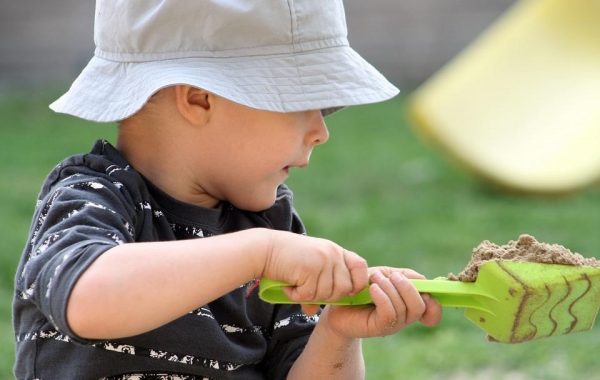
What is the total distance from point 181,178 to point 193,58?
0.21m

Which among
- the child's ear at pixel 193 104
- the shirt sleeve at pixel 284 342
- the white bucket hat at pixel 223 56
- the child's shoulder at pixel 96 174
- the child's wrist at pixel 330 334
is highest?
the white bucket hat at pixel 223 56

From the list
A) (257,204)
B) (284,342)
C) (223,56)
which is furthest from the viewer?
(284,342)

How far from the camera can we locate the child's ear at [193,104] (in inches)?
68.5

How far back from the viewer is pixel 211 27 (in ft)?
5.58

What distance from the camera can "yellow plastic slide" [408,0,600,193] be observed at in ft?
16.5

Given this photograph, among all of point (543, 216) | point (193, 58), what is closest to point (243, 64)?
point (193, 58)

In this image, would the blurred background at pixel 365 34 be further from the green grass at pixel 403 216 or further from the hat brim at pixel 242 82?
the hat brim at pixel 242 82

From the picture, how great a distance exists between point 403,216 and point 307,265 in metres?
3.11

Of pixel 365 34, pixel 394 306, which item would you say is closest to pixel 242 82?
pixel 394 306

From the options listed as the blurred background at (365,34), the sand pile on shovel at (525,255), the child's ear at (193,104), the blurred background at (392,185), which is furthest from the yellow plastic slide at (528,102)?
the child's ear at (193,104)

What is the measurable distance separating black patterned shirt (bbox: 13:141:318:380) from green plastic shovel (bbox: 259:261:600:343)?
0.71 feet

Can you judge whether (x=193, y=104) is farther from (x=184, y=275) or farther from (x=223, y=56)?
(x=184, y=275)

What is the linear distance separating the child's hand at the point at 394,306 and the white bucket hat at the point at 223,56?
0.28 meters

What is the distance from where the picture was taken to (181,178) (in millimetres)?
1804
